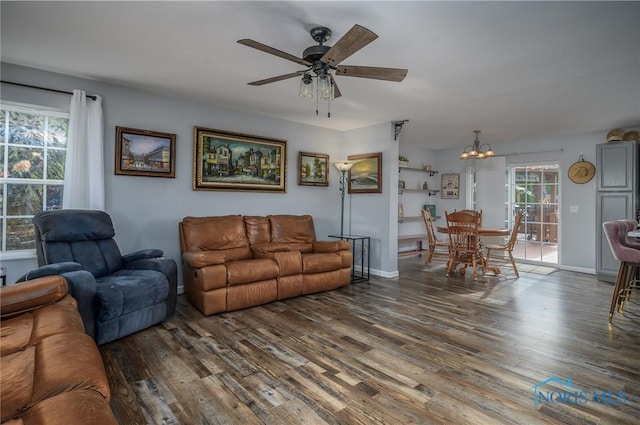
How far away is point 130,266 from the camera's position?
10.7ft

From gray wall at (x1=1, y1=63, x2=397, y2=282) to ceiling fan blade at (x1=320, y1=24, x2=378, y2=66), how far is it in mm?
2576

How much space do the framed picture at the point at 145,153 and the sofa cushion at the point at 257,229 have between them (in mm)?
1105

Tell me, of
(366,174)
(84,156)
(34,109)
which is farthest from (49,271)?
(366,174)

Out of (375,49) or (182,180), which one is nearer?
(375,49)

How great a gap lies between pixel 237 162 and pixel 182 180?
0.77 m

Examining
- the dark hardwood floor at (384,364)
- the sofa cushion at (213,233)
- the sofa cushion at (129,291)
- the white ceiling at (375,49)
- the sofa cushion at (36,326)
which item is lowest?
the dark hardwood floor at (384,364)

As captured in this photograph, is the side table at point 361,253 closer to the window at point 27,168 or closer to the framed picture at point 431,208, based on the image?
the framed picture at point 431,208

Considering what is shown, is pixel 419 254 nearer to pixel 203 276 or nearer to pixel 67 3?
pixel 203 276

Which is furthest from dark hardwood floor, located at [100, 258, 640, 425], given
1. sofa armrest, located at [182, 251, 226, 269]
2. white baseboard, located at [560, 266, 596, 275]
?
white baseboard, located at [560, 266, 596, 275]

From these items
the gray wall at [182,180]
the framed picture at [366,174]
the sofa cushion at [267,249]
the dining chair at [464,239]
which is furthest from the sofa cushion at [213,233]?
the dining chair at [464,239]

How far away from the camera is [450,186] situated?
755 cm

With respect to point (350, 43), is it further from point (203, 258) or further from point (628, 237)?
point (628, 237)

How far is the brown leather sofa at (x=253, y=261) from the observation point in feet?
10.9

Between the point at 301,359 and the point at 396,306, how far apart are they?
160cm
